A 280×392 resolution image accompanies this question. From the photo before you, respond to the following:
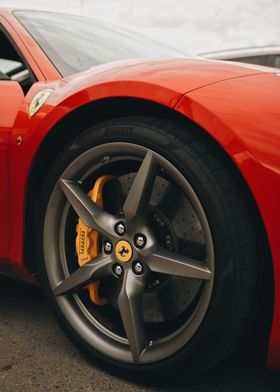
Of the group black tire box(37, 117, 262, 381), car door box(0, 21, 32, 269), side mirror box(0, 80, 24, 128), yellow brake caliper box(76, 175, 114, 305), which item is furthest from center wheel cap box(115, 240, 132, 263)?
side mirror box(0, 80, 24, 128)

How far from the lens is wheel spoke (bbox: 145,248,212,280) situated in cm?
157

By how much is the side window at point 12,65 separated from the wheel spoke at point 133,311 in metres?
1.03

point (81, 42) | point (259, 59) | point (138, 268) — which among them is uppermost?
point (81, 42)

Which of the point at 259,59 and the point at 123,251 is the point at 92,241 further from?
the point at 259,59

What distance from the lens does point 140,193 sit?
67.6 inches

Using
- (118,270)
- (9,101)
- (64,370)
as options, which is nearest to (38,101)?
(9,101)

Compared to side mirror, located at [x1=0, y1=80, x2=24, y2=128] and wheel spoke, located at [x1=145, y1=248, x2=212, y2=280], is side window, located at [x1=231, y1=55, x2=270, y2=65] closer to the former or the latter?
side mirror, located at [x1=0, y1=80, x2=24, y2=128]

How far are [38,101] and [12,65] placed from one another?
0.51 meters

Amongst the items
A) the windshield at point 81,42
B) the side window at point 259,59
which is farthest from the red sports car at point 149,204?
the side window at point 259,59

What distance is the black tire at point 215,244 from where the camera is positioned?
1500 millimetres

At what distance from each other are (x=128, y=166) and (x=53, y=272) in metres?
0.46

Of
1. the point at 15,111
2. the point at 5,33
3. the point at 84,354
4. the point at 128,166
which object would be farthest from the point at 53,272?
the point at 5,33

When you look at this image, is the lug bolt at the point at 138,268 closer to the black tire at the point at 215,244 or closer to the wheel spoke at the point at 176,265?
the wheel spoke at the point at 176,265

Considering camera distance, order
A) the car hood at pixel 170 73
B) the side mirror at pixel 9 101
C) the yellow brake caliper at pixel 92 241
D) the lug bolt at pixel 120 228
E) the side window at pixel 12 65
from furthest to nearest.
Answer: the side window at pixel 12 65 → the side mirror at pixel 9 101 → the yellow brake caliper at pixel 92 241 → the lug bolt at pixel 120 228 → the car hood at pixel 170 73
